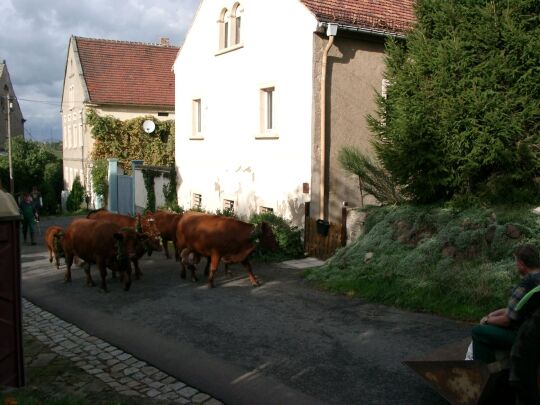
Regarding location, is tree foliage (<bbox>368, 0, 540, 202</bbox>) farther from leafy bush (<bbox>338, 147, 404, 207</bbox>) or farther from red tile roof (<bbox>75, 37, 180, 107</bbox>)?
red tile roof (<bbox>75, 37, 180, 107</bbox>)

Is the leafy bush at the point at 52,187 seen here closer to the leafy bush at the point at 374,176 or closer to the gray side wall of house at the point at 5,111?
the gray side wall of house at the point at 5,111

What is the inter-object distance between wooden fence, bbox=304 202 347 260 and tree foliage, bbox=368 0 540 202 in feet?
7.17

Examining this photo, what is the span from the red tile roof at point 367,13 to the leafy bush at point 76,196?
23.5m

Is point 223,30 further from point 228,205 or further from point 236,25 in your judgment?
point 228,205

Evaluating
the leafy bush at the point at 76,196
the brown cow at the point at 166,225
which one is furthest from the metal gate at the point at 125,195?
the brown cow at the point at 166,225

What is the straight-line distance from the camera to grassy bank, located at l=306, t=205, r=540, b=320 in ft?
27.9

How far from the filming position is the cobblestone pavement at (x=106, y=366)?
6.00m

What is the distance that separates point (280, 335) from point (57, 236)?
7.44 meters

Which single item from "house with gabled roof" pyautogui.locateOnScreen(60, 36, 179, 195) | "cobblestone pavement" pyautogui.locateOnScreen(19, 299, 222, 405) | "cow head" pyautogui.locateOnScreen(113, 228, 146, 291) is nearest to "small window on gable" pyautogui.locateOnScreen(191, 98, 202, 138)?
"cow head" pyautogui.locateOnScreen(113, 228, 146, 291)

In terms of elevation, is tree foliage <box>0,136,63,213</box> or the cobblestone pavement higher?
tree foliage <box>0,136,63,213</box>

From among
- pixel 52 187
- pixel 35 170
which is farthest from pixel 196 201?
pixel 35 170

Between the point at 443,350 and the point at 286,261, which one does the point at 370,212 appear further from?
the point at 443,350

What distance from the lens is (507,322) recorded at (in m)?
4.85

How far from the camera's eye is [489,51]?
985 cm
